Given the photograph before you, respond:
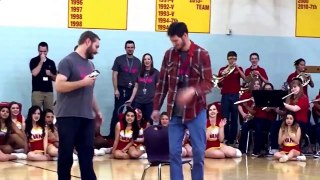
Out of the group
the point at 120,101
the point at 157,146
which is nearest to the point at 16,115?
the point at 120,101

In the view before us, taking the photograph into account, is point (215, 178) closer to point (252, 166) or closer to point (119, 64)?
point (252, 166)

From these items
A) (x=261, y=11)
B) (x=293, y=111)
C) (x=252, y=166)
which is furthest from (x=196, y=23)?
(x=252, y=166)

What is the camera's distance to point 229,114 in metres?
15.3

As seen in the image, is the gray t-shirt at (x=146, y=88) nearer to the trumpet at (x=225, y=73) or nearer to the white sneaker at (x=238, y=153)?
the trumpet at (x=225, y=73)

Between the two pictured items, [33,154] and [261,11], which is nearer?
[33,154]

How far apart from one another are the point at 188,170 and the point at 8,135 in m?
4.08

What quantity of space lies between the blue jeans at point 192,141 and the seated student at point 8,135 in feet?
20.7

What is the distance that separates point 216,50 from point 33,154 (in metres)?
5.79

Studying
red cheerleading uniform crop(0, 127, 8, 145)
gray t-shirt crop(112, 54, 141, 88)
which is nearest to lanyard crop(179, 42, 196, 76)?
red cheerleading uniform crop(0, 127, 8, 145)

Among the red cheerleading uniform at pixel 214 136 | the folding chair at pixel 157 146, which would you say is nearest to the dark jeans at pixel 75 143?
the folding chair at pixel 157 146

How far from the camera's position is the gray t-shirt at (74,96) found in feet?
23.1

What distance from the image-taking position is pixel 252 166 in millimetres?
12164

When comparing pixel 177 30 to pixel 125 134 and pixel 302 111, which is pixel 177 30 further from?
pixel 302 111

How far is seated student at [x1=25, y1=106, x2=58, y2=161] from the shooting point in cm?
1253
